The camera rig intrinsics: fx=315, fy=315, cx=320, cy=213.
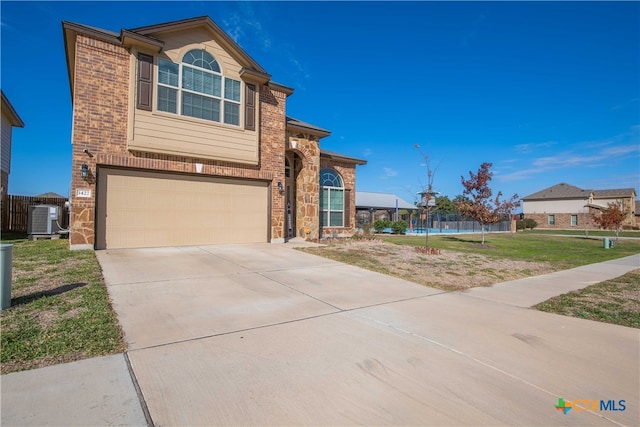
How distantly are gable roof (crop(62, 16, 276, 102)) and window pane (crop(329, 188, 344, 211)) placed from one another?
6787 millimetres

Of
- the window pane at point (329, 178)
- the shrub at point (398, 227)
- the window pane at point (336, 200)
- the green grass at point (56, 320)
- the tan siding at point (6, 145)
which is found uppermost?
the tan siding at point (6, 145)

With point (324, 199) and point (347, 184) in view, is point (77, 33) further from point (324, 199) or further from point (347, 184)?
point (347, 184)

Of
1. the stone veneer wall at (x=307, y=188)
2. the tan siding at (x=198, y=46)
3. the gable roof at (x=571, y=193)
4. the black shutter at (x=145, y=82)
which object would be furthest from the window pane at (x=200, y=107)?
the gable roof at (x=571, y=193)

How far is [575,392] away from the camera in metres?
2.69

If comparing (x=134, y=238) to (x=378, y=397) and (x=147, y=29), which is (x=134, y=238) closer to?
(x=147, y=29)

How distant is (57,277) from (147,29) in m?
7.56

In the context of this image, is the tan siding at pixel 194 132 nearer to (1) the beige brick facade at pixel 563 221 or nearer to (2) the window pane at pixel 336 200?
(2) the window pane at pixel 336 200

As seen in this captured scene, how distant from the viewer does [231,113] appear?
11219 millimetres

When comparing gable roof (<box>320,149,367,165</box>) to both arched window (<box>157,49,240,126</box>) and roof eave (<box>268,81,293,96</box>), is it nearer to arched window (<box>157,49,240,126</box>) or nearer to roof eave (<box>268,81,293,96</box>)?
roof eave (<box>268,81,293,96</box>)

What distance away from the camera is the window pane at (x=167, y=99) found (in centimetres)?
978

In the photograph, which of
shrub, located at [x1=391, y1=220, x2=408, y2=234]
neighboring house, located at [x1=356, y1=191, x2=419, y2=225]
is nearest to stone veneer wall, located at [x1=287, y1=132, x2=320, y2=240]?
shrub, located at [x1=391, y1=220, x2=408, y2=234]

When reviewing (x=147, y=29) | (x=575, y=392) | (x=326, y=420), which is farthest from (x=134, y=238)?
(x=575, y=392)

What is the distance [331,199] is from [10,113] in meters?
16.2

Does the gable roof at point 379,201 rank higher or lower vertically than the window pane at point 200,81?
lower
